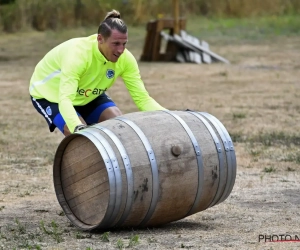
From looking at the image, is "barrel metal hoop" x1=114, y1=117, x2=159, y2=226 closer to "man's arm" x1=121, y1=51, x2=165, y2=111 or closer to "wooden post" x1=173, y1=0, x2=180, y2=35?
"man's arm" x1=121, y1=51, x2=165, y2=111

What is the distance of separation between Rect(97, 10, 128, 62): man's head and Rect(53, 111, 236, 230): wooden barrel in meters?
0.58

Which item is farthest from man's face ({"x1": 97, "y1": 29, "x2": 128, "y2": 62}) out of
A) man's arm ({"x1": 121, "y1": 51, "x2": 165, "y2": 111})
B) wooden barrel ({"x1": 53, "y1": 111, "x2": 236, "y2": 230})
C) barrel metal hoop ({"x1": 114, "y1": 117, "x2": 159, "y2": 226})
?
barrel metal hoop ({"x1": 114, "y1": 117, "x2": 159, "y2": 226})

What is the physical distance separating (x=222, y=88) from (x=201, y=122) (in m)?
10.2

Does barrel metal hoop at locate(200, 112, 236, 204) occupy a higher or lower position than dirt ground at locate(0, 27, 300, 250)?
higher

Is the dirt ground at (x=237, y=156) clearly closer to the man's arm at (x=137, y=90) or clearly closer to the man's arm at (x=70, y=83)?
the man's arm at (x=70, y=83)

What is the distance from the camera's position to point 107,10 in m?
30.6

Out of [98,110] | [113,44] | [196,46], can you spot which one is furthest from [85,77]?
[196,46]

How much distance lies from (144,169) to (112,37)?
3.69 ft

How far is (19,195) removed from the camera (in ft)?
25.4

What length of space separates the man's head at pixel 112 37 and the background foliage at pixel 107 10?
21.0 m

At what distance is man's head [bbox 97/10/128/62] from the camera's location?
20.6 feet

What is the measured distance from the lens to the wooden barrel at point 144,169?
5.74m

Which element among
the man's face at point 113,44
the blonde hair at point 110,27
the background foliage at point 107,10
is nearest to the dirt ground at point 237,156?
the man's face at point 113,44

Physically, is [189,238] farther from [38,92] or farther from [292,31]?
[292,31]
